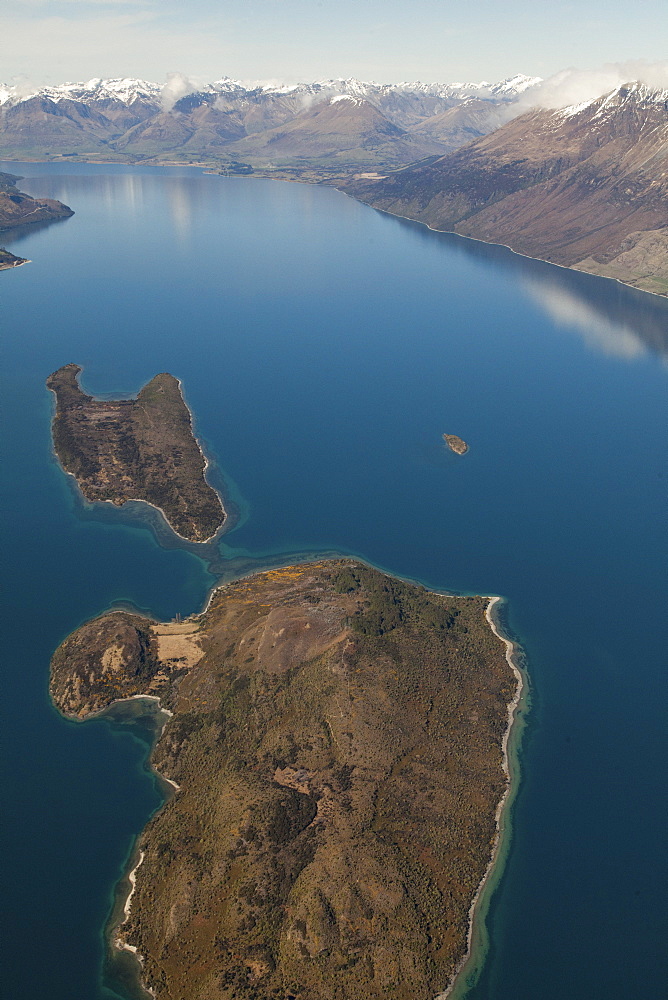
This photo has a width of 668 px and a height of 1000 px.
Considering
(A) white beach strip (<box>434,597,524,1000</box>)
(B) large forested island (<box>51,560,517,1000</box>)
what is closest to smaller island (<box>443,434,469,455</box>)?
(A) white beach strip (<box>434,597,524,1000</box>)

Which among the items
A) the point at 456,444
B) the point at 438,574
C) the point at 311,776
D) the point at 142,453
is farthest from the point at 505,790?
the point at 142,453

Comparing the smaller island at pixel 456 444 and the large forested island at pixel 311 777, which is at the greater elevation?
the smaller island at pixel 456 444

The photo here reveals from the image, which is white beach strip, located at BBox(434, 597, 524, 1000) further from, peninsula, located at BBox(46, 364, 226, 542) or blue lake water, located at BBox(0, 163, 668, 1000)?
peninsula, located at BBox(46, 364, 226, 542)

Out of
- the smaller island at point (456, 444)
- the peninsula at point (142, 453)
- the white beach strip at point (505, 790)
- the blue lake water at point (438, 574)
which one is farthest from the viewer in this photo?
the smaller island at point (456, 444)

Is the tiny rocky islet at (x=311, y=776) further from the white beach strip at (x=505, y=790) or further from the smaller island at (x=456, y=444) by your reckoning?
the smaller island at (x=456, y=444)

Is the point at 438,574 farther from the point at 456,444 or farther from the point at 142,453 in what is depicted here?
the point at 142,453

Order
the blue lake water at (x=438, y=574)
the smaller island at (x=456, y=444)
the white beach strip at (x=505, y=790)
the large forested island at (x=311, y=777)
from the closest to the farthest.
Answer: the large forested island at (x=311, y=777)
the white beach strip at (x=505, y=790)
the blue lake water at (x=438, y=574)
the smaller island at (x=456, y=444)

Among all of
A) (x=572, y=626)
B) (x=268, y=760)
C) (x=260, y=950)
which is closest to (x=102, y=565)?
(x=268, y=760)

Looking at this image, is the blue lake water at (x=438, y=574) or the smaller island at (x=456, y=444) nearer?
the blue lake water at (x=438, y=574)

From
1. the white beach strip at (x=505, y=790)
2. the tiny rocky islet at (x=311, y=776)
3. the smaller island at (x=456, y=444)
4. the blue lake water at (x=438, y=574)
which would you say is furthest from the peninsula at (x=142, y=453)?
the smaller island at (x=456, y=444)
